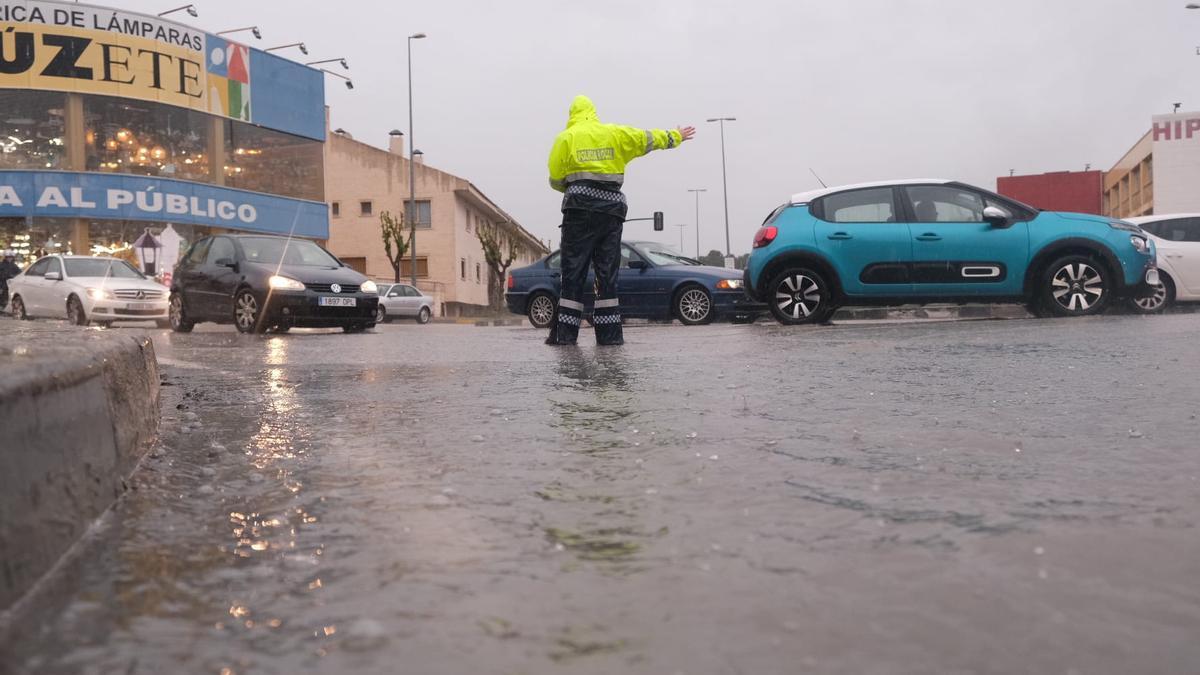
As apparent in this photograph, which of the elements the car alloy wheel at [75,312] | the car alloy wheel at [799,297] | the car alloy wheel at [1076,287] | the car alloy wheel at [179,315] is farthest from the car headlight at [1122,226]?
the car alloy wheel at [75,312]

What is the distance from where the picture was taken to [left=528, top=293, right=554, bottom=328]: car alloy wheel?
1664cm

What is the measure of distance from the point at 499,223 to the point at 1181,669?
58.4 meters

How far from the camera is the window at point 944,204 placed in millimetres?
10773

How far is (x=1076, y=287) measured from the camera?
1067 cm

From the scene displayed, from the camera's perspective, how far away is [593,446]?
3.15 meters

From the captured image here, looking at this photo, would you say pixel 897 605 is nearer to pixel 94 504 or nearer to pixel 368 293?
pixel 94 504

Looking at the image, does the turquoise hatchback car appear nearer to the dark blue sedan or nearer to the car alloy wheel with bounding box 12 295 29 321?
the dark blue sedan

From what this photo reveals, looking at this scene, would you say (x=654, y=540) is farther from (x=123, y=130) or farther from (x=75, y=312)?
(x=123, y=130)

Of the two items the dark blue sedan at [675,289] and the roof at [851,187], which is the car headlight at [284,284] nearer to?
the dark blue sedan at [675,289]

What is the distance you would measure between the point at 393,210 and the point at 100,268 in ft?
97.3

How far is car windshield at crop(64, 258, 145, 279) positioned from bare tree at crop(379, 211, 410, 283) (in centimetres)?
2464

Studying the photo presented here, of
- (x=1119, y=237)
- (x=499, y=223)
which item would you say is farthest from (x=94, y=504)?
(x=499, y=223)

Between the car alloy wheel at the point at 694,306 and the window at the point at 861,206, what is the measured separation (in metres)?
4.65

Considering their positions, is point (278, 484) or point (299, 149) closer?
point (278, 484)
